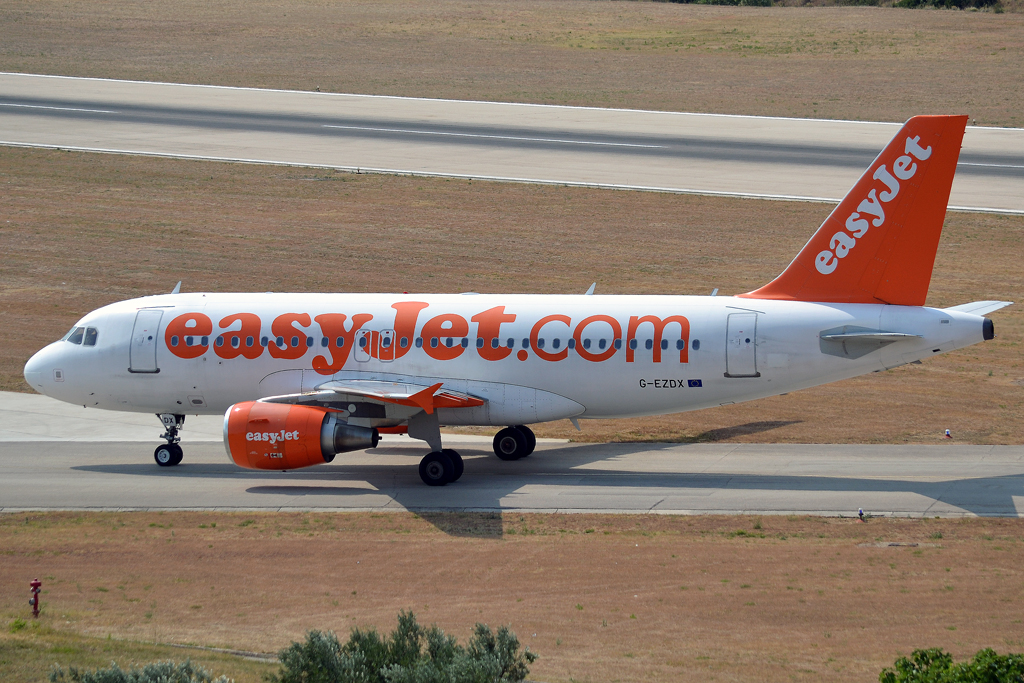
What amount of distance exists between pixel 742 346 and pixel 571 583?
9.01 metres

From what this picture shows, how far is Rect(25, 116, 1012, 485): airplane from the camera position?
28.3m

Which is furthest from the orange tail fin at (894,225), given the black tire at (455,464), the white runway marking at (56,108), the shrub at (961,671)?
the white runway marking at (56,108)

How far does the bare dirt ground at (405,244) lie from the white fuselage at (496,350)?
6904 mm

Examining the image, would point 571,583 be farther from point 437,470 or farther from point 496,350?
point 496,350

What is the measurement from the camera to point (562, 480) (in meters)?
30.3

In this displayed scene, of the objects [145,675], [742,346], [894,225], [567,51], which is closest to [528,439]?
[742,346]

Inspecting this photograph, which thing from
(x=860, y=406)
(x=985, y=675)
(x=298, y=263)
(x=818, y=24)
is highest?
(x=818, y=24)

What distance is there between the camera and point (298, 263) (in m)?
53.4

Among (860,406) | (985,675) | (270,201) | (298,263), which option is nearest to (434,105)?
(270,201)

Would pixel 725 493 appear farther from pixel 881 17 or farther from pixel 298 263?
pixel 881 17

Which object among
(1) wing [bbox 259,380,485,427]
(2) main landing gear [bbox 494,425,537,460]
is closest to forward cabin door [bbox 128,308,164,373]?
(1) wing [bbox 259,380,485,427]

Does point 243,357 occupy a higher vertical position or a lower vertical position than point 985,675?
higher

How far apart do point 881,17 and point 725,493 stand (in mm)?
83631

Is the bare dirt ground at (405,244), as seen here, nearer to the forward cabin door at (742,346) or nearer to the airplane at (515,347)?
the airplane at (515,347)
